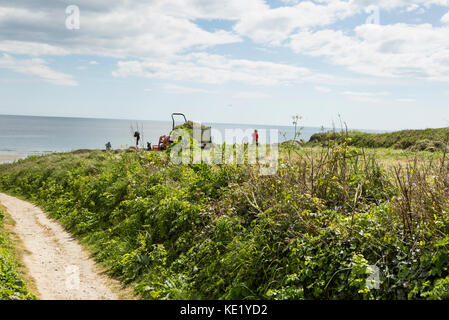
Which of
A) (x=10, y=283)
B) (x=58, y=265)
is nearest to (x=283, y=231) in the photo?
(x=10, y=283)

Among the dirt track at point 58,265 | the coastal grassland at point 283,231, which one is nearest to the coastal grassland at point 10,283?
the dirt track at point 58,265

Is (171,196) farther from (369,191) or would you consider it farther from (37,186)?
(37,186)

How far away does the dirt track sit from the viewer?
670cm

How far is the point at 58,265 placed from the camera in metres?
8.12

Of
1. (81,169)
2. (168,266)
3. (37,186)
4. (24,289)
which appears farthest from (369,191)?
(37,186)

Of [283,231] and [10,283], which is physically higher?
[283,231]

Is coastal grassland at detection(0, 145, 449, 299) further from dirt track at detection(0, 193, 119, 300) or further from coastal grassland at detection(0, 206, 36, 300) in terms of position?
coastal grassland at detection(0, 206, 36, 300)

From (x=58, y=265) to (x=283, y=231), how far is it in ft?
17.8

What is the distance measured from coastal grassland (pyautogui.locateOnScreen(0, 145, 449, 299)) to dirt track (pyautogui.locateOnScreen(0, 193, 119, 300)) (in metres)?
0.42

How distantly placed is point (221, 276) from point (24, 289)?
132 inches

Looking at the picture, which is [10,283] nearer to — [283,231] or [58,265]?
[58,265]

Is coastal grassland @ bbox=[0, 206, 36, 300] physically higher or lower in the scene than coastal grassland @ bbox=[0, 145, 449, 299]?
lower

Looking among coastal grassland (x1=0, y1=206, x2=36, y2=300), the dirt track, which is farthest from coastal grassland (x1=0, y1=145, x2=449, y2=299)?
coastal grassland (x1=0, y1=206, x2=36, y2=300)
